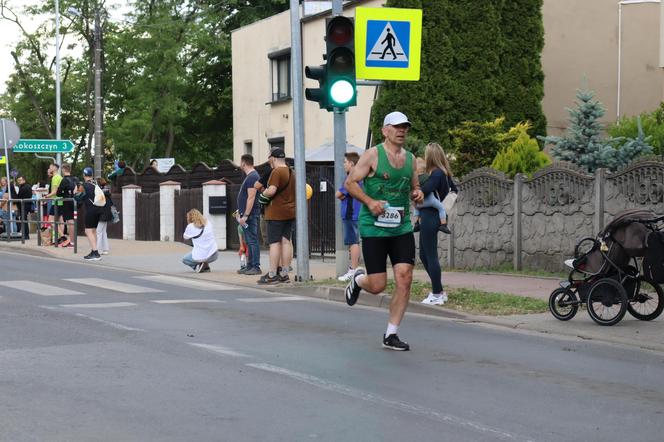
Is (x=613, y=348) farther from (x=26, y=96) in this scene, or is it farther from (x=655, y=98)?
(x=26, y=96)

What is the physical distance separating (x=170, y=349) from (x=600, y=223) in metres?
7.99

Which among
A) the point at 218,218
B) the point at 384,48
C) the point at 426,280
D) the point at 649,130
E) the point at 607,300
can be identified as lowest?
the point at 426,280

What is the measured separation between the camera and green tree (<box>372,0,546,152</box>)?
2641 cm

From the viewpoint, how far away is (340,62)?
45.1ft

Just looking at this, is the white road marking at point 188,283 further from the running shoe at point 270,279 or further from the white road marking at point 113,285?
the white road marking at point 113,285

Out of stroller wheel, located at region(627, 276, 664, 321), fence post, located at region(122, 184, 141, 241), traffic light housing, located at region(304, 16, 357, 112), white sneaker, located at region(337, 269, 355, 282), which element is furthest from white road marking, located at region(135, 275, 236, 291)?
fence post, located at region(122, 184, 141, 241)

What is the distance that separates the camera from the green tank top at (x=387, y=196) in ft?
28.9

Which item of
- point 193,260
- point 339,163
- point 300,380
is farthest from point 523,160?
point 300,380

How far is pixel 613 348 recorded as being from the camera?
940cm

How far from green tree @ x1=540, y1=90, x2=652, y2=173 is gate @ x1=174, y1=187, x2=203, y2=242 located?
10042 millimetres

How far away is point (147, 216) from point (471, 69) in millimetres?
9451

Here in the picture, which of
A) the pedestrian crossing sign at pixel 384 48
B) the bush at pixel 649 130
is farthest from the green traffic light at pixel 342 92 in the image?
the bush at pixel 649 130

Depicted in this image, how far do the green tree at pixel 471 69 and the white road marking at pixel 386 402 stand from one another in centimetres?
1891

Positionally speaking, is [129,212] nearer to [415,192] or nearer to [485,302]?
[485,302]
